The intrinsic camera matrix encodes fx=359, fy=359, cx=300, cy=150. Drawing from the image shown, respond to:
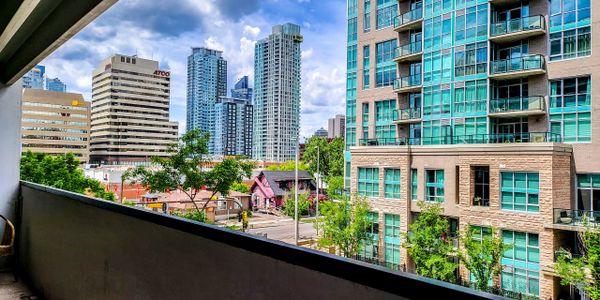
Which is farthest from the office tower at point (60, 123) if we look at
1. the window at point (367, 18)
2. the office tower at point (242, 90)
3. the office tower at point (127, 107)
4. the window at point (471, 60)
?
the window at point (471, 60)

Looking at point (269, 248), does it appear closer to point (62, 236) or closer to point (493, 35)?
point (62, 236)

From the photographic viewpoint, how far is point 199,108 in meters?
7.23

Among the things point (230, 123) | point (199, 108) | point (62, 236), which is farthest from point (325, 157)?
point (62, 236)

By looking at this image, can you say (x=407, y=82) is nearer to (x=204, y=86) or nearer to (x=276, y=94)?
(x=276, y=94)

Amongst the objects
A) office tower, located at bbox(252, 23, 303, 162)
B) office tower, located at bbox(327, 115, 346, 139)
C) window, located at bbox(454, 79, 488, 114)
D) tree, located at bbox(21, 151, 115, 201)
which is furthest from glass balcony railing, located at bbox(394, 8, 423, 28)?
tree, located at bbox(21, 151, 115, 201)

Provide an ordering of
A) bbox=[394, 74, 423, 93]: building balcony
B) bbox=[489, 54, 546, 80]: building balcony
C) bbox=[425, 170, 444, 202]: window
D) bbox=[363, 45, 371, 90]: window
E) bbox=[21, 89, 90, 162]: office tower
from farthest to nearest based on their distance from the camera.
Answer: bbox=[363, 45, 371, 90]: window, bbox=[394, 74, 423, 93]: building balcony, bbox=[425, 170, 444, 202]: window, bbox=[489, 54, 546, 80]: building balcony, bbox=[21, 89, 90, 162]: office tower

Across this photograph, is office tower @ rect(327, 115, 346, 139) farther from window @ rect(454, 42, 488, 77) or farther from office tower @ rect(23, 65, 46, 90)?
office tower @ rect(23, 65, 46, 90)

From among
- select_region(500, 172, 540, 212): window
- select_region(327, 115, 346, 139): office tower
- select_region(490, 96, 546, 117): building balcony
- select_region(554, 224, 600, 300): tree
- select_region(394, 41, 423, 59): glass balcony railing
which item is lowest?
select_region(554, 224, 600, 300): tree

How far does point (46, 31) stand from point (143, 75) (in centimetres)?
325

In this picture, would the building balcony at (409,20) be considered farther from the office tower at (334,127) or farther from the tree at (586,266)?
the tree at (586,266)

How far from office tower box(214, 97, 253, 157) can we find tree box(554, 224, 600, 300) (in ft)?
24.2

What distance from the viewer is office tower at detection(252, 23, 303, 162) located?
8227 mm

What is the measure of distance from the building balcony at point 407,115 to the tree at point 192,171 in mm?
7469

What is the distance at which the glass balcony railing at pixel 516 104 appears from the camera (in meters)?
10.1
